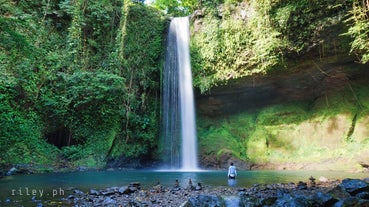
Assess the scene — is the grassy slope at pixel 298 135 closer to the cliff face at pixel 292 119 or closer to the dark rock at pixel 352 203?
the cliff face at pixel 292 119

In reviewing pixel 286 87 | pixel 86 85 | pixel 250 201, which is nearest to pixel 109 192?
pixel 250 201

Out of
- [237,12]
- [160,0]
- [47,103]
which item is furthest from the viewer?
[160,0]

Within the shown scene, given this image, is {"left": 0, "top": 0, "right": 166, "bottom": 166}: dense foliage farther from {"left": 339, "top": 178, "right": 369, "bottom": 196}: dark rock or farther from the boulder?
{"left": 339, "top": 178, "right": 369, "bottom": 196}: dark rock

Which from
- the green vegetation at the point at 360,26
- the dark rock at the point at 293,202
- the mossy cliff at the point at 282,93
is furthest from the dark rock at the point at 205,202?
the green vegetation at the point at 360,26

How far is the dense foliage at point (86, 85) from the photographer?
14195mm

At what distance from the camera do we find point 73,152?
49.2 ft

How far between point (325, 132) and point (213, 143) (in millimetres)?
6132

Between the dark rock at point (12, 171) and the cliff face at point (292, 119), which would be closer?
the dark rock at point (12, 171)

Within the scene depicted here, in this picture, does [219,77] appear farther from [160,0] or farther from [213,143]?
[160,0]

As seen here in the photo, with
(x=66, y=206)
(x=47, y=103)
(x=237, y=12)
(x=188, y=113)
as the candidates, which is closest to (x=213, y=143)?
(x=188, y=113)

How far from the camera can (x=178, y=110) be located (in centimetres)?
1730

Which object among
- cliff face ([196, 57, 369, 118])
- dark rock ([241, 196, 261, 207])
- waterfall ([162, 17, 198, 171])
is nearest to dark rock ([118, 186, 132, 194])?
dark rock ([241, 196, 261, 207])

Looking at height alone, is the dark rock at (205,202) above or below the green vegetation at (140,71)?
below

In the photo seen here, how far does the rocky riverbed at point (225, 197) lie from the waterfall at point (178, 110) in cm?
908
